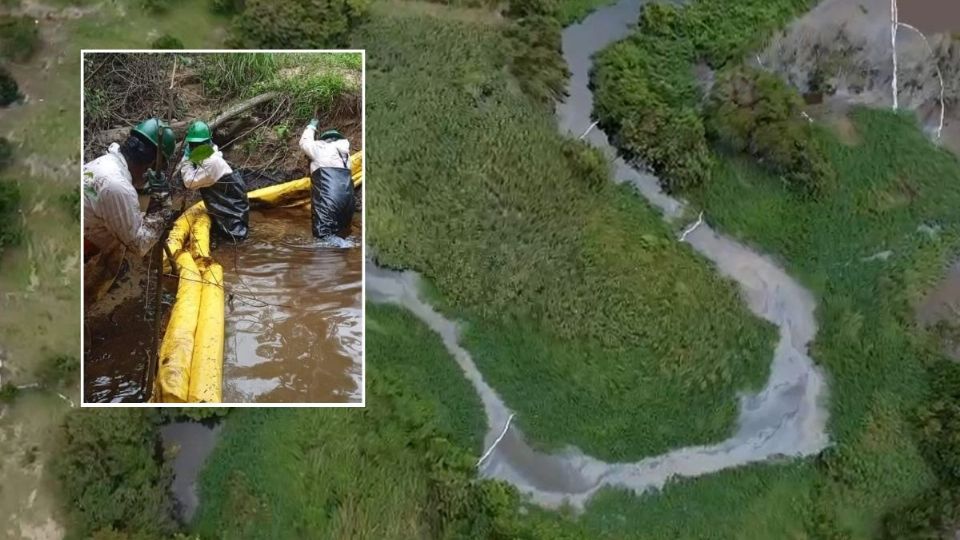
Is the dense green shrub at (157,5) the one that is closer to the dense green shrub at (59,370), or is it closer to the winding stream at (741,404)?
the winding stream at (741,404)

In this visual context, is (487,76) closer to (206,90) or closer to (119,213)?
(206,90)

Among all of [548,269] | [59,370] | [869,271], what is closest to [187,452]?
[59,370]

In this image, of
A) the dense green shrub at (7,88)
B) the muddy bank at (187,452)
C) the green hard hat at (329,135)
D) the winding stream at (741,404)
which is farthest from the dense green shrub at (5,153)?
the winding stream at (741,404)

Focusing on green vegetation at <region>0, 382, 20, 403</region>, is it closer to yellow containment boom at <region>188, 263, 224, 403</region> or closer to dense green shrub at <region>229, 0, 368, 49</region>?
yellow containment boom at <region>188, 263, 224, 403</region>

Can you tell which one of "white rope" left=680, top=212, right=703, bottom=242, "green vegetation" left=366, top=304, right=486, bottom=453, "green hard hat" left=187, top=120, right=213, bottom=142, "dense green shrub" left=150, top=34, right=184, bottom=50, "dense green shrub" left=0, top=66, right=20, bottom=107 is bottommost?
"green vegetation" left=366, top=304, right=486, bottom=453

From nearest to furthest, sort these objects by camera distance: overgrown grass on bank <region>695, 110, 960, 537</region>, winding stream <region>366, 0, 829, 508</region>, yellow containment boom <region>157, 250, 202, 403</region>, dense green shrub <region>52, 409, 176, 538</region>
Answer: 1. yellow containment boom <region>157, 250, 202, 403</region>
2. dense green shrub <region>52, 409, 176, 538</region>
3. overgrown grass on bank <region>695, 110, 960, 537</region>
4. winding stream <region>366, 0, 829, 508</region>

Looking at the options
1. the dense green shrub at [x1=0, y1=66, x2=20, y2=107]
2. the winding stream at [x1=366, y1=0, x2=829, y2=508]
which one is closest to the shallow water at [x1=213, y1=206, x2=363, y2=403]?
the winding stream at [x1=366, y1=0, x2=829, y2=508]
